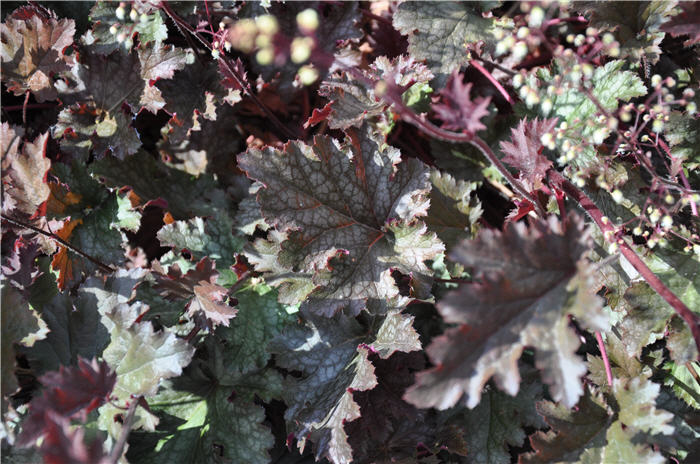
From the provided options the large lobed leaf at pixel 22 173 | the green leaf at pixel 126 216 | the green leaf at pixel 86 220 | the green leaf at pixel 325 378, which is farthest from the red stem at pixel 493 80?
the large lobed leaf at pixel 22 173

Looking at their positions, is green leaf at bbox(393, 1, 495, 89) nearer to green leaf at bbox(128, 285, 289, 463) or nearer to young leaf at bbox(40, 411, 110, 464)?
green leaf at bbox(128, 285, 289, 463)

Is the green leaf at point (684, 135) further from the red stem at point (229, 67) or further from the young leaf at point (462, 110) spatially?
the red stem at point (229, 67)

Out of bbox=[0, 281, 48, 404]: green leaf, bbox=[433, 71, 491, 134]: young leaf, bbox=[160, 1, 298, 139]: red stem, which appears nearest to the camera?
bbox=[433, 71, 491, 134]: young leaf

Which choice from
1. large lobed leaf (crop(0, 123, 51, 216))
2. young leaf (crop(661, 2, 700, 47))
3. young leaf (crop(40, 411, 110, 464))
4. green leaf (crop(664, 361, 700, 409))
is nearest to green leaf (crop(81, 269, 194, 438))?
young leaf (crop(40, 411, 110, 464))

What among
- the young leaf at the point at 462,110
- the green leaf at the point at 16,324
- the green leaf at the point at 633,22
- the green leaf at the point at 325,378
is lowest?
the green leaf at the point at 325,378

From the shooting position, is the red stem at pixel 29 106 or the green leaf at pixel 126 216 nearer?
the green leaf at pixel 126 216

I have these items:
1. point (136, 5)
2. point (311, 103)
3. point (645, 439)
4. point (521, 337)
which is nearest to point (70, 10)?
point (136, 5)

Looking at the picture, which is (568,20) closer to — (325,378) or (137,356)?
(325,378)

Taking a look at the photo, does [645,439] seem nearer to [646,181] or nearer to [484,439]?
[484,439]
